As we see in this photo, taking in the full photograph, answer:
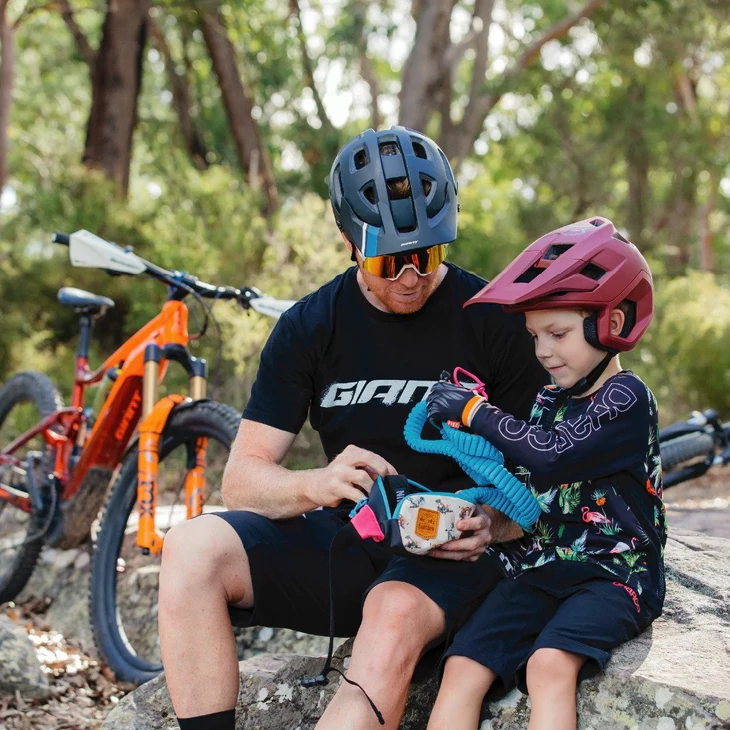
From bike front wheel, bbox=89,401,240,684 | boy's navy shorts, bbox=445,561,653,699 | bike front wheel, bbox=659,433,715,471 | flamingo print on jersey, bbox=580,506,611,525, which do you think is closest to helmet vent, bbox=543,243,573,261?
flamingo print on jersey, bbox=580,506,611,525

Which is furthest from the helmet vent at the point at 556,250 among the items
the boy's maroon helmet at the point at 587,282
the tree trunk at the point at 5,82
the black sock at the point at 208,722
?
the tree trunk at the point at 5,82

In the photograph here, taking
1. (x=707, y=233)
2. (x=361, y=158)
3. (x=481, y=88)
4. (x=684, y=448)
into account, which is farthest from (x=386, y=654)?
(x=707, y=233)

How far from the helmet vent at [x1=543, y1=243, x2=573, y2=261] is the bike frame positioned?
188 centimetres

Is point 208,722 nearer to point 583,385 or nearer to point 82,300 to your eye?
point 583,385

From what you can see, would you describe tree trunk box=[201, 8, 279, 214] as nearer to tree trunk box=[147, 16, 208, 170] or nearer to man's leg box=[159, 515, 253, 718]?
tree trunk box=[147, 16, 208, 170]

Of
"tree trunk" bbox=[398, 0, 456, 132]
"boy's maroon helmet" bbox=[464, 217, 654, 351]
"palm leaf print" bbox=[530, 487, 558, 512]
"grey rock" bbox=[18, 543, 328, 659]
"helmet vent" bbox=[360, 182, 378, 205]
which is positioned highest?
"tree trunk" bbox=[398, 0, 456, 132]

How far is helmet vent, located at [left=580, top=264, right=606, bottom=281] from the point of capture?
2.38 m

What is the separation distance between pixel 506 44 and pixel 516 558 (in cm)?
1761

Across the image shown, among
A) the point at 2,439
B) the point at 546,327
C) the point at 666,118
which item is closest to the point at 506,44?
the point at 666,118

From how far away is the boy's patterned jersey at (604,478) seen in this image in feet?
7.30

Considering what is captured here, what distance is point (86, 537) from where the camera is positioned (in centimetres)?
495

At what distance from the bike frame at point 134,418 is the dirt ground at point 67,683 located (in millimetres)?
584

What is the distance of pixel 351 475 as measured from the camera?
2361 mm

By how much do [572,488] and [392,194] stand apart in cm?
92
